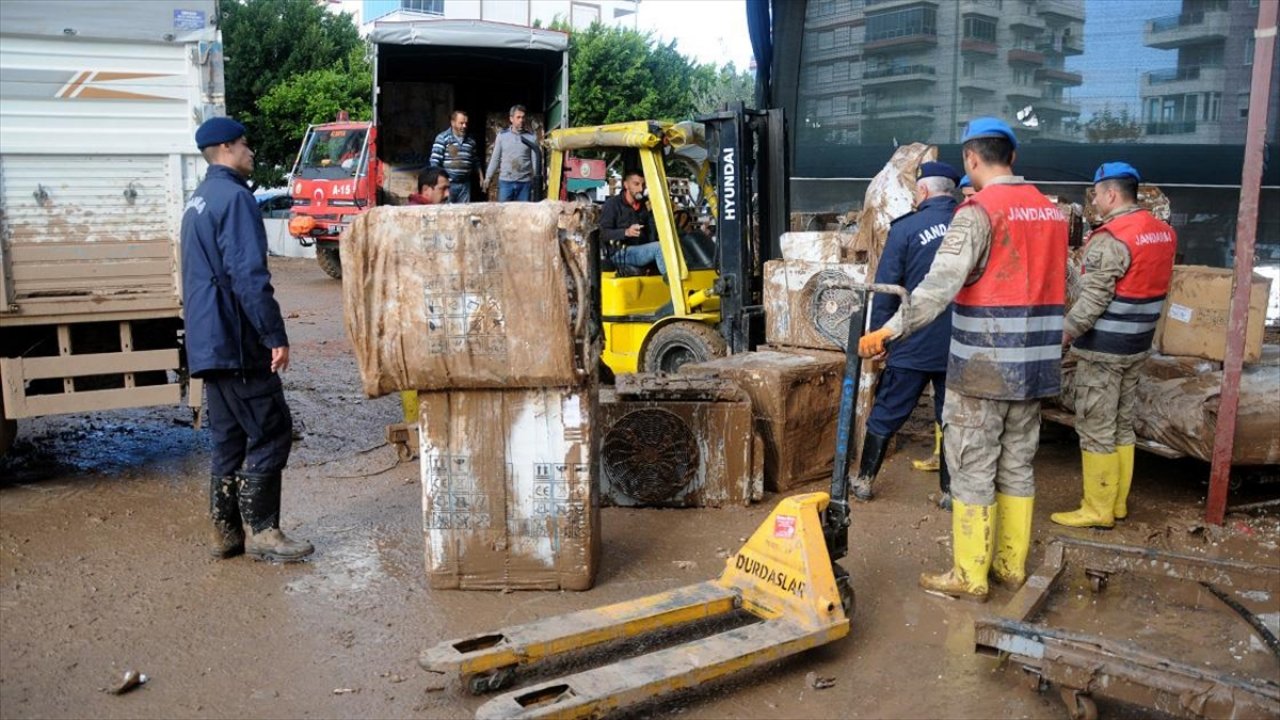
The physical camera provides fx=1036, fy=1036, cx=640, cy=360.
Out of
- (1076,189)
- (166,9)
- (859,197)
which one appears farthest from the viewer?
(859,197)

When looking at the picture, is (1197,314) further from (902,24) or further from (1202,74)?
(902,24)

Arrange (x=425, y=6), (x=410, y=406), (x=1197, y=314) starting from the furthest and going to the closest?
(x=425, y=6), (x=410, y=406), (x=1197, y=314)

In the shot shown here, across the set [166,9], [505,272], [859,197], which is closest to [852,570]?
[505,272]

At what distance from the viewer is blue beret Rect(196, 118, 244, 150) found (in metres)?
4.77

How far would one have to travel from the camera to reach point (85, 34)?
598 cm

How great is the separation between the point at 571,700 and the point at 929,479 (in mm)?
3747

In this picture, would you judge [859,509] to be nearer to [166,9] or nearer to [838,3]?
[166,9]

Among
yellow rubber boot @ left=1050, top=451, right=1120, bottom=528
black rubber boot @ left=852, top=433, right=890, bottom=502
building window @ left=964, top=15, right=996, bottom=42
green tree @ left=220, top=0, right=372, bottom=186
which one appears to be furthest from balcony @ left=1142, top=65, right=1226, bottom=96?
green tree @ left=220, top=0, right=372, bottom=186

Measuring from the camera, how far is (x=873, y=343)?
13.0ft

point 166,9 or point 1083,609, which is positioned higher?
point 166,9

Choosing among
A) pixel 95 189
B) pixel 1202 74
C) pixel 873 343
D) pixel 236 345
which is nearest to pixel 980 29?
pixel 1202 74

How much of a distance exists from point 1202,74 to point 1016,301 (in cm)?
637

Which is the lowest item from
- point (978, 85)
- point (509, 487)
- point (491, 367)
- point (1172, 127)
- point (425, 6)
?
point (509, 487)

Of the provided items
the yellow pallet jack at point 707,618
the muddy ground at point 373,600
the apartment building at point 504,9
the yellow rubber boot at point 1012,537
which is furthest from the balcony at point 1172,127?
the apartment building at point 504,9
